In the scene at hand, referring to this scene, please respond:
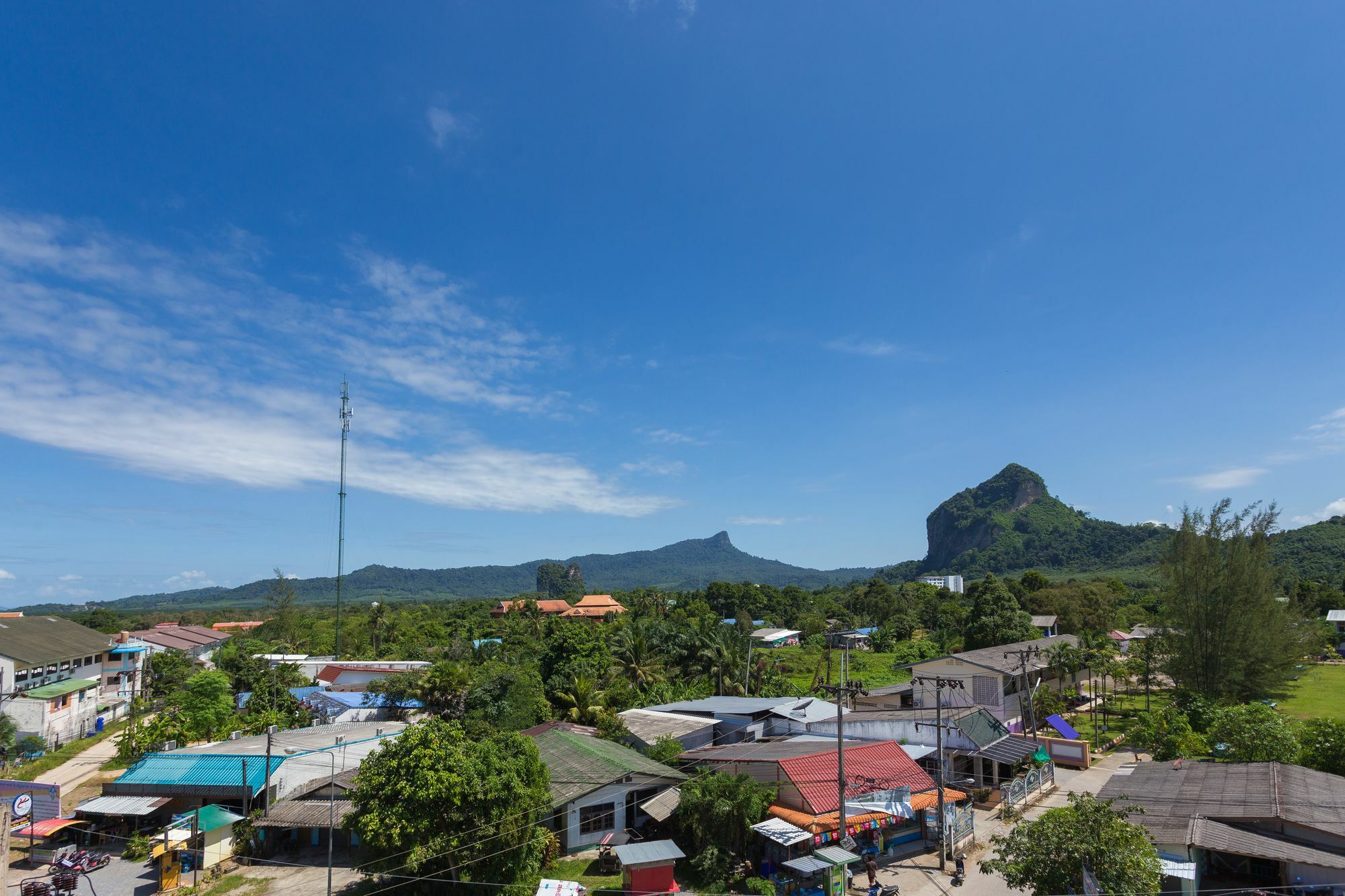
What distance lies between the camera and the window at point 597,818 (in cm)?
2383

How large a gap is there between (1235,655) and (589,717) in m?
36.3

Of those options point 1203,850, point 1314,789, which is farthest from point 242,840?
point 1314,789

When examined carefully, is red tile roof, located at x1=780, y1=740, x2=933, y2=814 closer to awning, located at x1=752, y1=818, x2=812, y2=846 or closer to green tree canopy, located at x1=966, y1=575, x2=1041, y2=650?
awning, located at x1=752, y1=818, x2=812, y2=846

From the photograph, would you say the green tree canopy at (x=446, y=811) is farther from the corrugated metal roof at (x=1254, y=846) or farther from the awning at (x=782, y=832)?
the corrugated metal roof at (x=1254, y=846)

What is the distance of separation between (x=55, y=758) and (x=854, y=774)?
41.0m

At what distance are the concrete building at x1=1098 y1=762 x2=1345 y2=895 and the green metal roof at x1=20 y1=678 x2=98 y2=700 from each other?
51555 mm

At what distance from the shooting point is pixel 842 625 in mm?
89062

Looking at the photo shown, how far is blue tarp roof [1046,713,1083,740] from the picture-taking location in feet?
122

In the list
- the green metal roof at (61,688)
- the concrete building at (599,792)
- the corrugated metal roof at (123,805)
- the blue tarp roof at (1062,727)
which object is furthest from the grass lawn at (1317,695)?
the green metal roof at (61,688)

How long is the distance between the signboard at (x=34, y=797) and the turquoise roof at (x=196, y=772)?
223cm

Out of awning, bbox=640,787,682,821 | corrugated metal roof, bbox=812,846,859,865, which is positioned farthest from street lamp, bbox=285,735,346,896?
corrugated metal roof, bbox=812,846,859,865

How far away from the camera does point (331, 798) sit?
81.0 feet

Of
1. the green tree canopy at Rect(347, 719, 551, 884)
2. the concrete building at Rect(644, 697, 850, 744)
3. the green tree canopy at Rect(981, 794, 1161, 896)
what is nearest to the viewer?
the green tree canopy at Rect(981, 794, 1161, 896)

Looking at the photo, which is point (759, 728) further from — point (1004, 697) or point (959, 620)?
point (959, 620)
